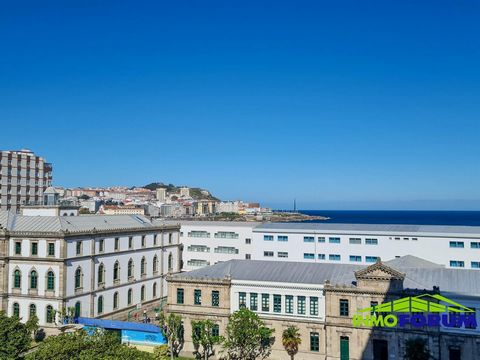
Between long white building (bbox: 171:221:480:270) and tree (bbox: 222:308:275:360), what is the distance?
2313cm

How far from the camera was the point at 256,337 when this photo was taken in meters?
39.4

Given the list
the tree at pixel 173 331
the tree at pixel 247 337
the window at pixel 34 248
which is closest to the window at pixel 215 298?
the tree at pixel 247 337

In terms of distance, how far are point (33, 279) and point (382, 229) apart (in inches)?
1579

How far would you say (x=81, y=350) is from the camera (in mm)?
27438

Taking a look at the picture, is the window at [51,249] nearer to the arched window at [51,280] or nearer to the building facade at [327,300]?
the arched window at [51,280]

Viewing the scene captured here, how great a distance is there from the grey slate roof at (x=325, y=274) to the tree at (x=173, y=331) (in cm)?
414

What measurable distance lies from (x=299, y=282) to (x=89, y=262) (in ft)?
75.2

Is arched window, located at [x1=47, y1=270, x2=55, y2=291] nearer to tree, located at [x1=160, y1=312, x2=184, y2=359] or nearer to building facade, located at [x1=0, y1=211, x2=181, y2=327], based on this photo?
building facade, located at [x1=0, y1=211, x2=181, y2=327]

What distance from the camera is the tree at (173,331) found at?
139ft

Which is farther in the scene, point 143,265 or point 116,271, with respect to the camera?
point 143,265

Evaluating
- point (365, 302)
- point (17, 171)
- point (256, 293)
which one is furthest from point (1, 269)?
point (17, 171)

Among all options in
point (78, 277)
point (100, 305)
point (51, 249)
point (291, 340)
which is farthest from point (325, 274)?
point (51, 249)

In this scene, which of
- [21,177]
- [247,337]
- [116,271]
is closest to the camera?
[247,337]

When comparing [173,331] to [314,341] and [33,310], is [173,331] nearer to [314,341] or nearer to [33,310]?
[314,341]
